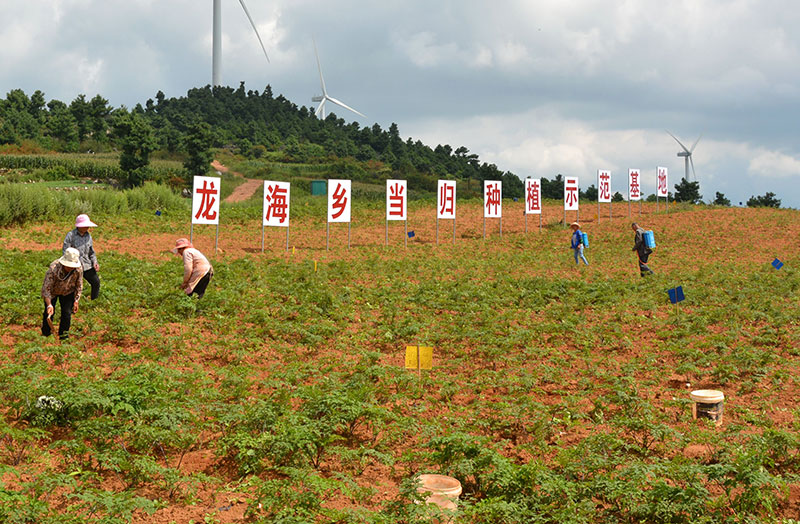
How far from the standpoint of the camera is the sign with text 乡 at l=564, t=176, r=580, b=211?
33500mm

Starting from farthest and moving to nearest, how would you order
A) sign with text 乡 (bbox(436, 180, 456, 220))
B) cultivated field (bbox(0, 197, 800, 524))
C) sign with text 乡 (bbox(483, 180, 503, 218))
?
sign with text 乡 (bbox(483, 180, 503, 218)), sign with text 乡 (bbox(436, 180, 456, 220)), cultivated field (bbox(0, 197, 800, 524))

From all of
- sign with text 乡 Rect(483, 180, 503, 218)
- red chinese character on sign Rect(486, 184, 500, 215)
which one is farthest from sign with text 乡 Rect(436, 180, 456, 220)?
red chinese character on sign Rect(486, 184, 500, 215)

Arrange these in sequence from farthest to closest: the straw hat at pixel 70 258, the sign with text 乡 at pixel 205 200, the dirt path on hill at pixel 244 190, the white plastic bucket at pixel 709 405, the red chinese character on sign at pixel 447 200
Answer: the dirt path on hill at pixel 244 190 → the red chinese character on sign at pixel 447 200 → the sign with text 乡 at pixel 205 200 → the straw hat at pixel 70 258 → the white plastic bucket at pixel 709 405

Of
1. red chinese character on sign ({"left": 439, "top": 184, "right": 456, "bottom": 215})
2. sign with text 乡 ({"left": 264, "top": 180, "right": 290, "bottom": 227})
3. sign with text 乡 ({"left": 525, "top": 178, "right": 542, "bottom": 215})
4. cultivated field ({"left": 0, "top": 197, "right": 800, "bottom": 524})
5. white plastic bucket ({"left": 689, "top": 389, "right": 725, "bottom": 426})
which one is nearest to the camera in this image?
cultivated field ({"left": 0, "top": 197, "right": 800, "bottom": 524})

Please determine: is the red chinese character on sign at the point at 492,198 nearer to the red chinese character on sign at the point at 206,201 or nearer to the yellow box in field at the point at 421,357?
the red chinese character on sign at the point at 206,201

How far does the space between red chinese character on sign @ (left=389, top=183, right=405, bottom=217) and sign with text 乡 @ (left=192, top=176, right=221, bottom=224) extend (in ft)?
26.3

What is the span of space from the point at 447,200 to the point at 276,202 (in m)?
8.19

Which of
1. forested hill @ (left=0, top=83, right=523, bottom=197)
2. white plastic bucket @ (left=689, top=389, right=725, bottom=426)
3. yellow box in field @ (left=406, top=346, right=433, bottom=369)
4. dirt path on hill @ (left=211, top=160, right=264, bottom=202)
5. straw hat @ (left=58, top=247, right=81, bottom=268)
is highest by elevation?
forested hill @ (left=0, top=83, right=523, bottom=197)

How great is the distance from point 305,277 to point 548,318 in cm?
703

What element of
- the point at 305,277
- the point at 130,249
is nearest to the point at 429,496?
the point at 305,277

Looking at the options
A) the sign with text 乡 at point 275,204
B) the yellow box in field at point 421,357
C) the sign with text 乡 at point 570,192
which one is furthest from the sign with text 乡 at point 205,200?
the sign with text 乡 at point 570,192

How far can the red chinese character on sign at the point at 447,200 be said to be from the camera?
28.9 meters

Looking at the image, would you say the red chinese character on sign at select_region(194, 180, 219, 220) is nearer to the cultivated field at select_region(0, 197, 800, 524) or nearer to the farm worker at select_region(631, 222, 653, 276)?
the cultivated field at select_region(0, 197, 800, 524)

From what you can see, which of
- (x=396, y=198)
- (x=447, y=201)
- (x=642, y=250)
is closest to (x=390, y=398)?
(x=642, y=250)
